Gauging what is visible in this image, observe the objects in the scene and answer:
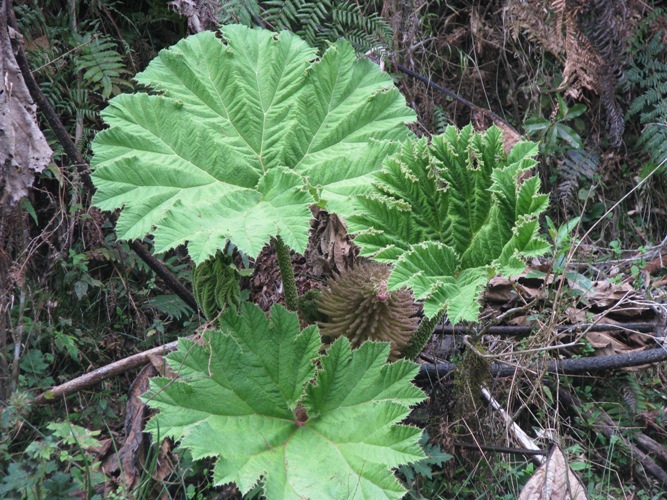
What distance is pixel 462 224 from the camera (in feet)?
8.78

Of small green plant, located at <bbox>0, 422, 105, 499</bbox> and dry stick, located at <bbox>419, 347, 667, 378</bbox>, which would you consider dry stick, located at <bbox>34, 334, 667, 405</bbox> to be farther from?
small green plant, located at <bbox>0, 422, 105, 499</bbox>

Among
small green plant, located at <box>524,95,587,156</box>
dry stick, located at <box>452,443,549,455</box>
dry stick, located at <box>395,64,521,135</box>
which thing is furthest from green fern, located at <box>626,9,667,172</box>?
dry stick, located at <box>452,443,549,455</box>

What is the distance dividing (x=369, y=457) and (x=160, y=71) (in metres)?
1.76

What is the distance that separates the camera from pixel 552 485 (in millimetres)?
2551

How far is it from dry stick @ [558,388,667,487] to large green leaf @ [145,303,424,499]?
3.57 feet

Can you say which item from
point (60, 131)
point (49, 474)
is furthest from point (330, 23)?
point (49, 474)

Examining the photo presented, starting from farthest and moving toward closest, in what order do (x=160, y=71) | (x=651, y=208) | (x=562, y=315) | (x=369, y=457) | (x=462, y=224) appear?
1. (x=651, y=208)
2. (x=562, y=315)
3. (x=160, y=71)
4. (x=462, y=224)
5. (x=369, y=457)

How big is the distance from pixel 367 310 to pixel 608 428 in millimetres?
1344

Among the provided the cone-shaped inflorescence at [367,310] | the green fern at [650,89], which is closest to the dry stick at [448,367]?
the cone-shaped inflorescence at [367,310]

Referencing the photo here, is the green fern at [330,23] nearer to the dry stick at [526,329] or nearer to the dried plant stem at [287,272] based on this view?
the dried plant stem at [287,272]

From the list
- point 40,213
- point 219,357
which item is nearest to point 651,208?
point 219,357

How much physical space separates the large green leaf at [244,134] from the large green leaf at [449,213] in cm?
17

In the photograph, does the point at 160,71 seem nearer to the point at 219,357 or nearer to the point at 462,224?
the point at 219,357

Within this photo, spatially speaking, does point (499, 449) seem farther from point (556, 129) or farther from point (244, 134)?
point (556, 129)
